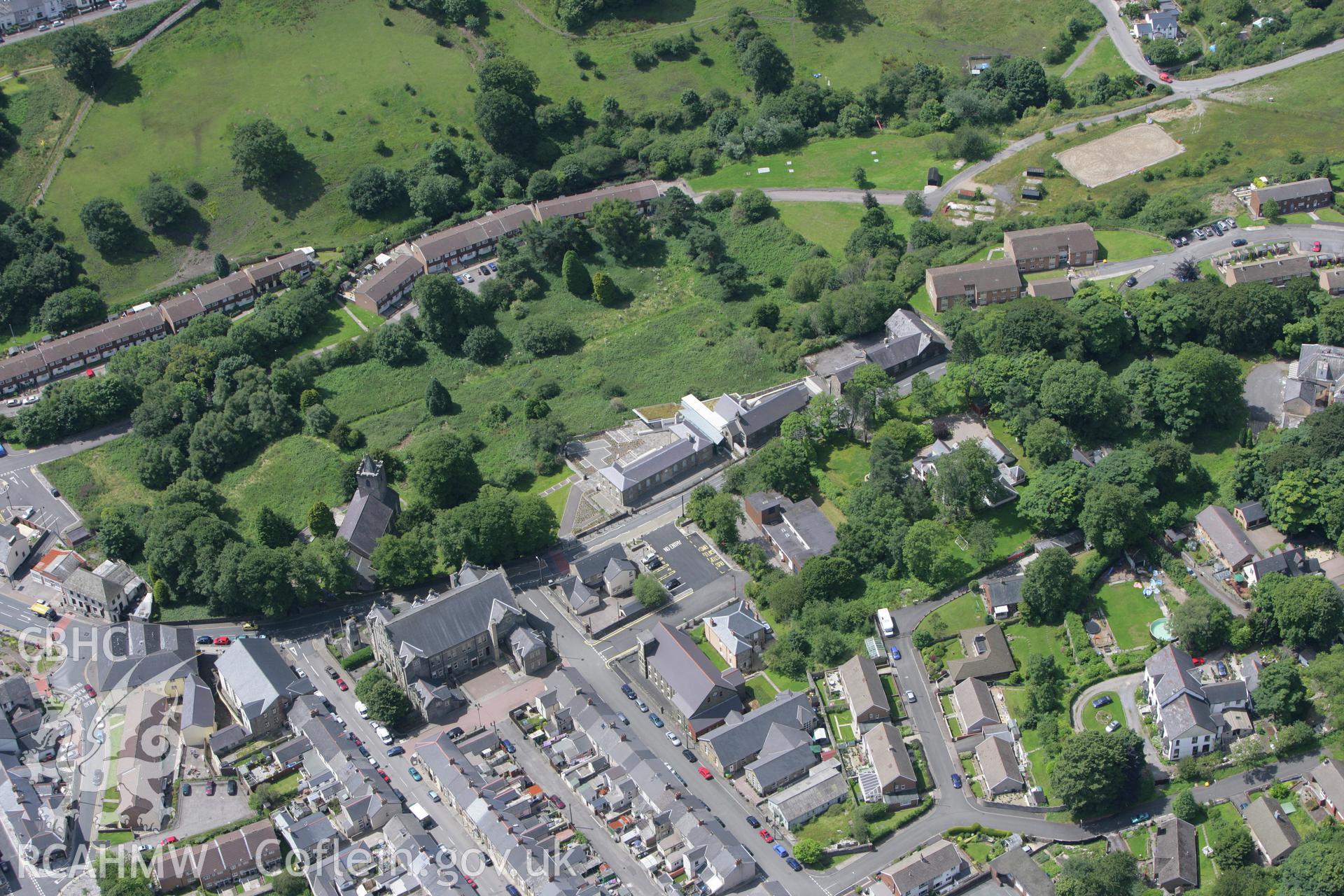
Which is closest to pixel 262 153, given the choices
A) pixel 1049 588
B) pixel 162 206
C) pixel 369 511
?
pixel 162 206

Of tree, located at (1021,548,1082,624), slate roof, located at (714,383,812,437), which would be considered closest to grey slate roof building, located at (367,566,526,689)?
slate roof, located at (714,383,812,437)

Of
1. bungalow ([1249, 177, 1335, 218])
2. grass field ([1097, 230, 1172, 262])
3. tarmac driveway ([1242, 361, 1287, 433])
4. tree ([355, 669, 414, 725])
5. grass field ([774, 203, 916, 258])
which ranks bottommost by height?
tree ([355, 669, 414, 725])

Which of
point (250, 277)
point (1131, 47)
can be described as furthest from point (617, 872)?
point (1131, 47)

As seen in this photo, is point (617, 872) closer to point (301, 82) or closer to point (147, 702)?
point (147, 702)

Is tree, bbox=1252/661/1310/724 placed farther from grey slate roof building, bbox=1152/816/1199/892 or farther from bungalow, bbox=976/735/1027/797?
bungalow, bbox=976/735/1027/797

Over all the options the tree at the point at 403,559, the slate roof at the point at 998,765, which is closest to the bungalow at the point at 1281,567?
the slate roof at the point at 998,765

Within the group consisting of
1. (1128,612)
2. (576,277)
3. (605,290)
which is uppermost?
(1128,612)

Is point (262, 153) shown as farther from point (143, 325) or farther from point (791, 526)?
point (791, 526)
